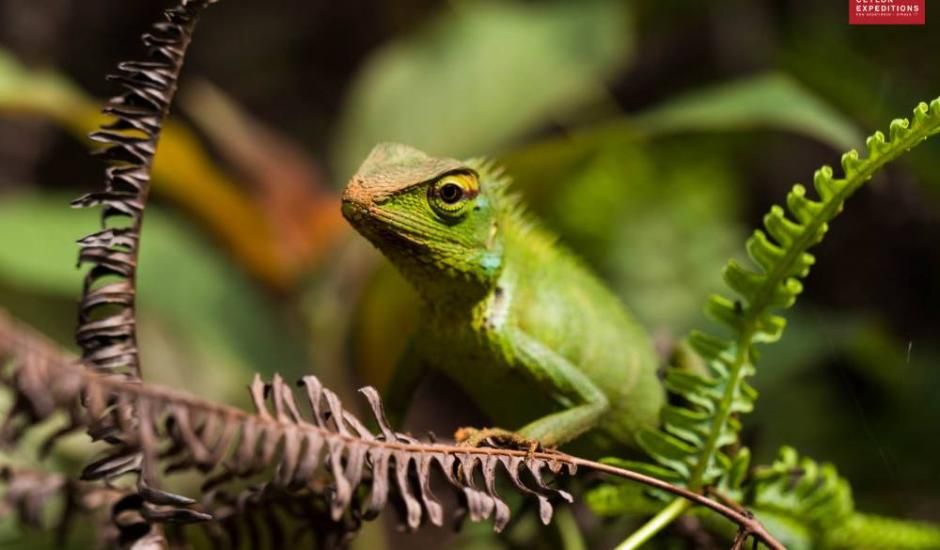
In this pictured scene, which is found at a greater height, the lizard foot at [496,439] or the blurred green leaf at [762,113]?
the blurred green leaf at [762,113]

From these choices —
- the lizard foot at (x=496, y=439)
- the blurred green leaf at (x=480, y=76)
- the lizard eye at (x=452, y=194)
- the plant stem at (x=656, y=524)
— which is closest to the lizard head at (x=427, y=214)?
the lizard eye at (x=452, y=194)

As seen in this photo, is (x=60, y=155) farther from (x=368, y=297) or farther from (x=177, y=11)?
(x=177, y=11)

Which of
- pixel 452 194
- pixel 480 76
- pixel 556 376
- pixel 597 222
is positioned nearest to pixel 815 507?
pixel 556 376

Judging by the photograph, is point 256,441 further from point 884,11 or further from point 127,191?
point 884,11

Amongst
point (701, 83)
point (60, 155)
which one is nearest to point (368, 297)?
point (701, 83)

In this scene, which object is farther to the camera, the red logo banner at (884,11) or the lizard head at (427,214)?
the red logo banner at (884,11)

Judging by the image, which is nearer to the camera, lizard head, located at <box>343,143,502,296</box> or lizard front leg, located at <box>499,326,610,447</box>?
lizard head, located at <box>343,143,502,296</box>

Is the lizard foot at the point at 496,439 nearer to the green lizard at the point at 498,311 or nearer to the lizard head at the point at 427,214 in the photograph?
the green lizard at the point at 498,311

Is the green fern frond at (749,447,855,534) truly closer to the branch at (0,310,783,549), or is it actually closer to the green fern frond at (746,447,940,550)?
the green fern frond at (746,447,940,550)

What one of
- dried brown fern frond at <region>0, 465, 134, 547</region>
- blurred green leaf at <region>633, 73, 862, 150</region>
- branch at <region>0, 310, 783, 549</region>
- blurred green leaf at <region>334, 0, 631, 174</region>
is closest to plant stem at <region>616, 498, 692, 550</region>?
branch at <region>0, 310, 783, 549</region>
